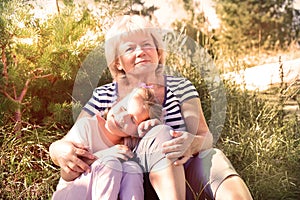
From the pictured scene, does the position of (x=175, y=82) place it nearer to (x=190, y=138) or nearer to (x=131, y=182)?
(x=190, y=138)

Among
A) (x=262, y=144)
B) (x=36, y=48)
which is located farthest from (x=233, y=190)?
(x=36, y=48)

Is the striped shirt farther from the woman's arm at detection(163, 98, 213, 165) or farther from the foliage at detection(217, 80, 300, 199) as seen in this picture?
the foliage at detection(217, 80, 300, 199)

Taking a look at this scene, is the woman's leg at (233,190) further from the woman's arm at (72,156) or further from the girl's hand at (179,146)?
the woman's arm at (72,156)

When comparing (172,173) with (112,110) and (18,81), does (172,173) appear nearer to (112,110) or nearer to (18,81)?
(112,110)

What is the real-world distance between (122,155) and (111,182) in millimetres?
108

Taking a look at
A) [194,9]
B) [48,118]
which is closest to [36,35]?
[48,118]

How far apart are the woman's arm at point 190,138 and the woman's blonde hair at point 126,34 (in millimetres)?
181

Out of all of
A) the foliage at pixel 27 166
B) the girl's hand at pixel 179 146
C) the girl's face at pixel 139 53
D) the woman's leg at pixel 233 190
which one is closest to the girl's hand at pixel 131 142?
the girl's hand at pixel 179 146

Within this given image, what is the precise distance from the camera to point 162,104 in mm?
1945

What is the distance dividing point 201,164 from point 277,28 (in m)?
3.81

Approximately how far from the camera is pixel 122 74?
6.52 feet

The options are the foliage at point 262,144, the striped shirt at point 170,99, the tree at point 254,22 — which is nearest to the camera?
the striped shirt at point 170,99

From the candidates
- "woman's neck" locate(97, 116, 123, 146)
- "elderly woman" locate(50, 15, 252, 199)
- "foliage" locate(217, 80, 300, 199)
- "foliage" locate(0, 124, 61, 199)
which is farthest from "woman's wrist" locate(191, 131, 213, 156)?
"foliage" locate(0, 124, 61, 199)

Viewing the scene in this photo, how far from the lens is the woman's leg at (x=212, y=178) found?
1.89m
